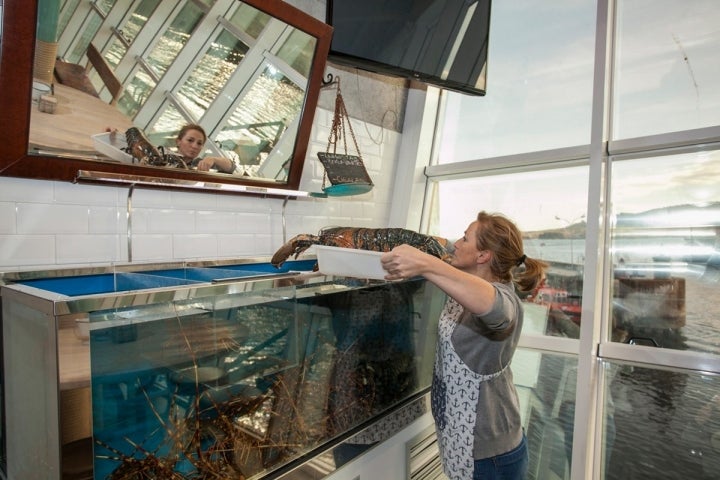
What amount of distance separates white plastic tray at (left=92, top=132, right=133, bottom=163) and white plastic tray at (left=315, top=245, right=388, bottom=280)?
727 mm

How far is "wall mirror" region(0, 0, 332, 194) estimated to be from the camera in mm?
1223

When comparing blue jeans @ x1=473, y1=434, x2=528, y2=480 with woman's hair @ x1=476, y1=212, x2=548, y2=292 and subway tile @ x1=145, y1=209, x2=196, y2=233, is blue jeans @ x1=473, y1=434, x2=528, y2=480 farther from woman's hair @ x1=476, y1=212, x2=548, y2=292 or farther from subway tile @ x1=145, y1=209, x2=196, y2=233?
subway tile @ x1=145, y1=209, x2=196, y2=233

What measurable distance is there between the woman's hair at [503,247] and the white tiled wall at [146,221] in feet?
3.02

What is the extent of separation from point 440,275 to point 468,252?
17.0 inches

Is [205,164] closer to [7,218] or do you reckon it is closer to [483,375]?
[7,218]

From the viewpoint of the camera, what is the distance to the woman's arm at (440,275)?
106 cm

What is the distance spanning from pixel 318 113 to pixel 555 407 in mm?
1843

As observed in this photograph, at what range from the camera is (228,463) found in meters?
1.02

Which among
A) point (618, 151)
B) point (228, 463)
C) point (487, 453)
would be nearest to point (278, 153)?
point (228, 463)

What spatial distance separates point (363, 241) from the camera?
4.35 ft

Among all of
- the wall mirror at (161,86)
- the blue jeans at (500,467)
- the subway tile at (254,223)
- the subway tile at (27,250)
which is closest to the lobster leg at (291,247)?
the wall mirror at (161,86)

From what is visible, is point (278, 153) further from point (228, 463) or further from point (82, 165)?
point (228, 463)

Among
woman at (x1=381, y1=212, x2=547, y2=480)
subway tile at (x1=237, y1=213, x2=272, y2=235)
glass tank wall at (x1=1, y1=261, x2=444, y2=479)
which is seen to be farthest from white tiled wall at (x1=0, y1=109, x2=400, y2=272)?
woman at (x1=381, y1=212, x2=547, y2=480)

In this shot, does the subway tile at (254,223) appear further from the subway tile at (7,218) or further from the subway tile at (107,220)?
the subway tile at (7,218)
